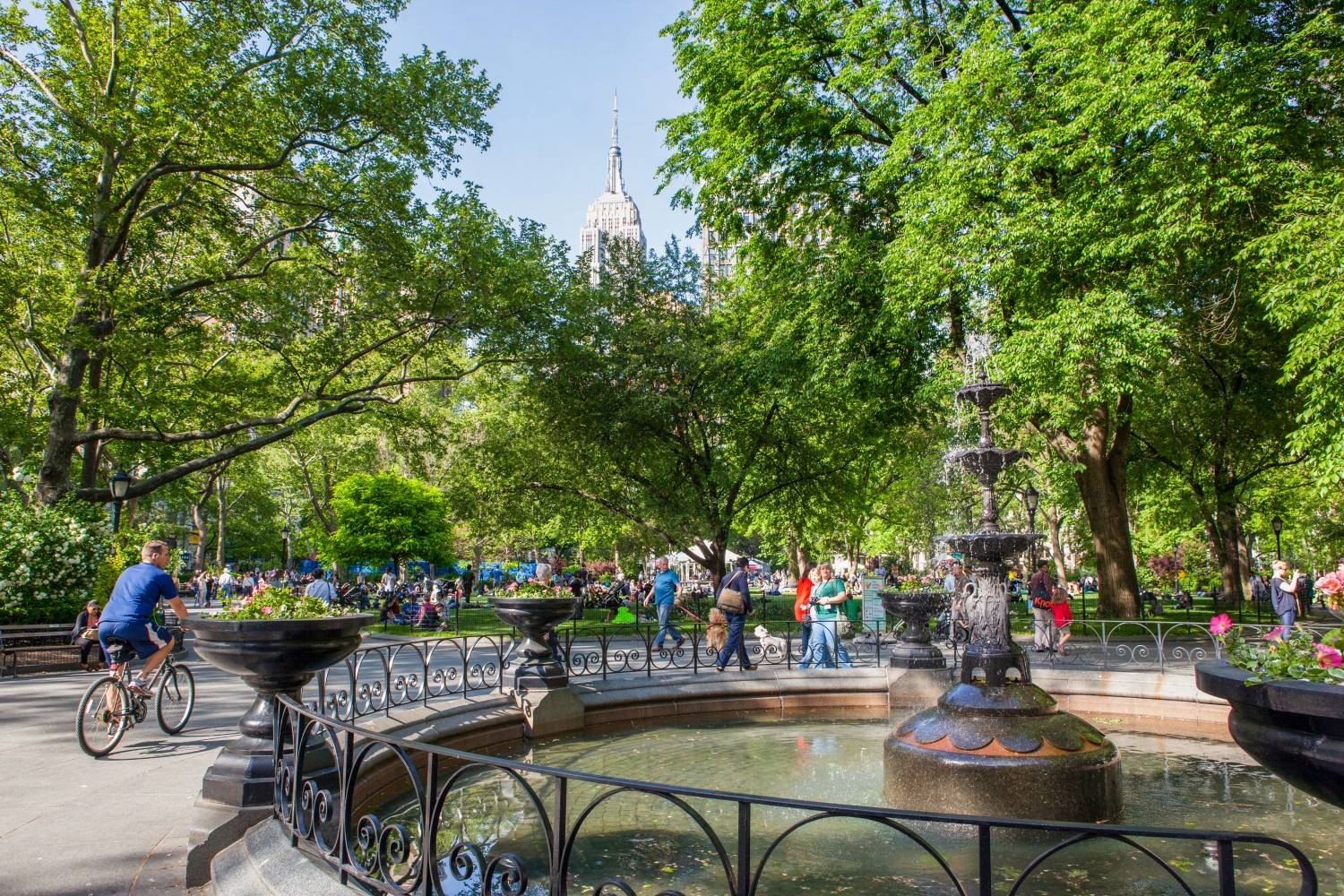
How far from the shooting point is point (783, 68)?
1984cm

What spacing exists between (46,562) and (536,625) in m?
12.6

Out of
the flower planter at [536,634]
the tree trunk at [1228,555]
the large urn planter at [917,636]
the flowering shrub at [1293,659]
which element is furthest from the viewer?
the tree trunk at [1228,555]

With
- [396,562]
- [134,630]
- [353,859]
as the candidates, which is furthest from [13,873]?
[396,562]

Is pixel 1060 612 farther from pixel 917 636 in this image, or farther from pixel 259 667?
pixel 259 667

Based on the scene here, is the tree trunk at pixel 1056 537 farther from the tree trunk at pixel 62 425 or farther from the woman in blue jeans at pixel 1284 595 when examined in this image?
the tree trunk at pixel 62 425

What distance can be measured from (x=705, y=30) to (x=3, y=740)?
807 inches

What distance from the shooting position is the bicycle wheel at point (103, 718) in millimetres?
7742

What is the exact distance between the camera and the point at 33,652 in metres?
14.6

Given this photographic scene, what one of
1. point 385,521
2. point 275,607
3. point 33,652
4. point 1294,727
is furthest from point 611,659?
point 385,521

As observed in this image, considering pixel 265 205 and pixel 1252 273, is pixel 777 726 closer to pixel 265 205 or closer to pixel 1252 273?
pixel 1252 273

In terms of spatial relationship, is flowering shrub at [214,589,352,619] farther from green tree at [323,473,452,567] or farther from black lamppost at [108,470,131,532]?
green tree at [323,473,452,567]

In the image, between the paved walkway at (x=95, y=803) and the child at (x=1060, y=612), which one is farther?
the child at (x=1060, y=612)

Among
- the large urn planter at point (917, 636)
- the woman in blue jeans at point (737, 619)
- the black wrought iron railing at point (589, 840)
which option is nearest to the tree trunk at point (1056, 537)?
the large urn planter at point (917, 636)

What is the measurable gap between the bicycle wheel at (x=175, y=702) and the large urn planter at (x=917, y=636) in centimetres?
924
